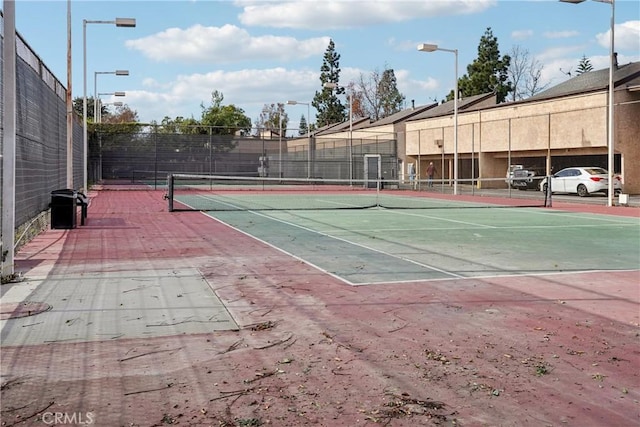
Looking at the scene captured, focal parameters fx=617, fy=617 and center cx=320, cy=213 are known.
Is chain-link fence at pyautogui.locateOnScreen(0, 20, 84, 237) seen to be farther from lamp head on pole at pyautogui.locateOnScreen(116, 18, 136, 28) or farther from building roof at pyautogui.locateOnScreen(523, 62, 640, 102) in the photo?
building roof at pyautogui.locateOnScreen(523, 62, 640, 102)

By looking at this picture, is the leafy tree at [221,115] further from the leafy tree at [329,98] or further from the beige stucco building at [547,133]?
the beige stucco building at [547,133]

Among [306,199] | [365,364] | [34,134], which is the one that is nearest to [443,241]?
[365,364]

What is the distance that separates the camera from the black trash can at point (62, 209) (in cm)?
1418

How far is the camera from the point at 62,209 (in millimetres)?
14148

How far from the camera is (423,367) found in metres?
4.80

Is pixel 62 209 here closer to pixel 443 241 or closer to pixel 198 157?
pixel 443 241

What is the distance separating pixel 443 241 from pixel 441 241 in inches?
1.6

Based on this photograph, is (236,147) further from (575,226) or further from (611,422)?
(611,422)

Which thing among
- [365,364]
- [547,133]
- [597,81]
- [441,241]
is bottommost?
[365,364]

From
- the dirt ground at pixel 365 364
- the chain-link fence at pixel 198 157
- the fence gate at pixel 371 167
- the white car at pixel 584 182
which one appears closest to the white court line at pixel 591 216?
the white car at pixel 584 182

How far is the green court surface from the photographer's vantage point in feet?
30.6

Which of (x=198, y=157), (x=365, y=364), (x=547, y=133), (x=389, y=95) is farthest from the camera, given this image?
(x=389, y=95)

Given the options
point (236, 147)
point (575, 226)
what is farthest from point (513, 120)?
point (575, 226)

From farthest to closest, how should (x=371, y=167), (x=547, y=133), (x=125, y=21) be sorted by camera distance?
(x=371, y=167), (x=547, y=133), (x=125, y=21)
